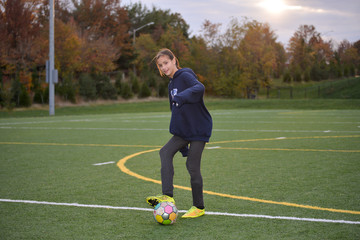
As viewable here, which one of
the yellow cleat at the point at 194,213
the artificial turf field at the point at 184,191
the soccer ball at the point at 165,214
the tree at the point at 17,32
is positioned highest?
the tree at the point at 17,32

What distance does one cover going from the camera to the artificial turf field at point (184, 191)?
171 inches

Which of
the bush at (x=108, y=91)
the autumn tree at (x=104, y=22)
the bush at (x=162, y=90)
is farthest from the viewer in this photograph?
the autumn tree at (x=104, y=22)

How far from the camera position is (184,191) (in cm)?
613

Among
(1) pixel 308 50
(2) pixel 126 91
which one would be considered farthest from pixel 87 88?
(1) pixel 308 50

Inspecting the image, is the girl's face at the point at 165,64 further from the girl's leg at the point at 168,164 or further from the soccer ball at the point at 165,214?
the soccer ball at the point at 165,214

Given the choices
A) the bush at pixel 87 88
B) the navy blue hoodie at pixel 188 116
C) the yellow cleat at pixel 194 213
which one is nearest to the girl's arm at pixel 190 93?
the navy blue hoodie at pixel 188 116

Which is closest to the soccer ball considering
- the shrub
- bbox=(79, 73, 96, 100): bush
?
bbox=(79, 73, 96, 100): bush

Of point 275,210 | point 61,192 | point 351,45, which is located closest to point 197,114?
point 275,210

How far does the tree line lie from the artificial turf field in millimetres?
26295

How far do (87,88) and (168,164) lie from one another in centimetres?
3777

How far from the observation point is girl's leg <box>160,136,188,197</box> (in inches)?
191

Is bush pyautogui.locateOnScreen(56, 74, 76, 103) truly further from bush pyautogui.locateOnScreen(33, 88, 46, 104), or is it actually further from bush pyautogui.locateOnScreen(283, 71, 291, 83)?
bush pyautogui.locateOnScreen(283, 71, 291, 83)

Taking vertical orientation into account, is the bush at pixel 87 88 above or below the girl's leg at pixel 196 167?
above

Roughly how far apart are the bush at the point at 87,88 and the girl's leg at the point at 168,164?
37.5 metres
